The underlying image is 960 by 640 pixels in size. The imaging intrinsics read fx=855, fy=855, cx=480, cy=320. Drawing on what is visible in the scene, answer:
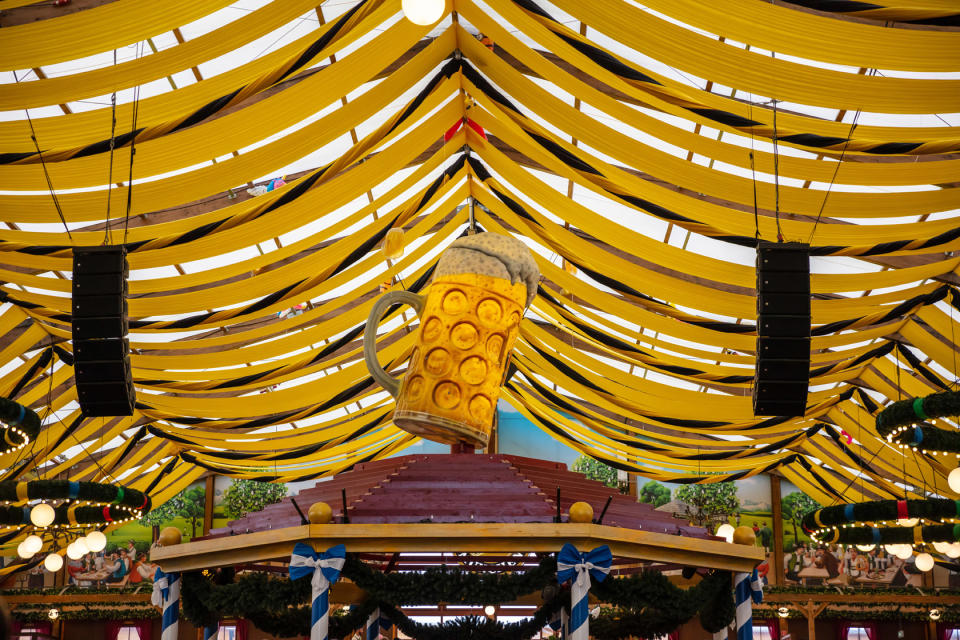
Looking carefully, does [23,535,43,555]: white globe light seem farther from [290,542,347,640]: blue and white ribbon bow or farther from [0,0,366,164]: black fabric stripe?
[0,0,366,164]: black fabric stripe

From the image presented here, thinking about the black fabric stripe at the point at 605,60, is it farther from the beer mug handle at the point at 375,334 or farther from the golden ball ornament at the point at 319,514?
the golden ball ornament at the point at 319,514

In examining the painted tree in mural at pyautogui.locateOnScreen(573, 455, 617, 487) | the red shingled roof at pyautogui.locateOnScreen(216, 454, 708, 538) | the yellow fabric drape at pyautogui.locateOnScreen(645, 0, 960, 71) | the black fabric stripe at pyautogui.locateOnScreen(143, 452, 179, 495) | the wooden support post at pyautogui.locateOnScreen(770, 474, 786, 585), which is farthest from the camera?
the wooden support post at pyautogui.locateOnScreen(770, 474, 786, 585)

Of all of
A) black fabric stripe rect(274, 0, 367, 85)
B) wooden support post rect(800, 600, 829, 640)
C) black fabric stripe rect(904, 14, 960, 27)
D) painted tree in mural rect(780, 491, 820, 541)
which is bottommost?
wooden support post rect(800, 600, 829, 640)

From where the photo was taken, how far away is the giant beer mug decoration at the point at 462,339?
320 centimetres

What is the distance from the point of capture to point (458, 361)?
10.6 ft

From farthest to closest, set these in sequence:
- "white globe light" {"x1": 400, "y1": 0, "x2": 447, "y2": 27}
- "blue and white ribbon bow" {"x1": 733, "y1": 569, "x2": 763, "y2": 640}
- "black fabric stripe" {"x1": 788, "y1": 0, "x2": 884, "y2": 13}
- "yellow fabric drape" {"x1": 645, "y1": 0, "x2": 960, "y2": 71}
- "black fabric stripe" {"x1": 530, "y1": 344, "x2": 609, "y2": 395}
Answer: "black fabric stripe" {"x1": 530, "y1": 344, "x2": 609, "y2": 395}, "blue and white ribbon bow" {"x1": 733, "y1": 569, "x2": 763, "y2": 640}, "yellow fabric drape" {"x1": 645, "y1": 0, "x2": 960, "y2": 71}, "black fabric stripe" {"x1": 788, "y1": 0, "x2": 884, "y2": 13}, "white globe light" {"x1": 400, "y1": 0, "x2": 447, "y2": 27}

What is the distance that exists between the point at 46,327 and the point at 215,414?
2.09 metres

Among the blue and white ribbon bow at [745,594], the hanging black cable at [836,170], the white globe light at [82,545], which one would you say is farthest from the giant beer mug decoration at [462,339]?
the white globe light at [82,545]

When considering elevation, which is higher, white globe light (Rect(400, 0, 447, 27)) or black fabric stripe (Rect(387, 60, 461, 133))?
black fabric stripe (Rect(387, 60, 461, 133))

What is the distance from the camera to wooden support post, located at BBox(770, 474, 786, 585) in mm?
18000

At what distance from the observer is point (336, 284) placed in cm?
784

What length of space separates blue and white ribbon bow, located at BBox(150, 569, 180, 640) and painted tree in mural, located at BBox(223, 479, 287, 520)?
42.5 feet

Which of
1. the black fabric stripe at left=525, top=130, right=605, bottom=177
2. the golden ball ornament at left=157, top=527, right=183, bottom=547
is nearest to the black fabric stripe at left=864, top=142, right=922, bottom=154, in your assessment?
the black fabric stripe at left=525, top=130, right=605, bottom=177

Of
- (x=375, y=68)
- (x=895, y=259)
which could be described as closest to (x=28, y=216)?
(x=375, y=68)
